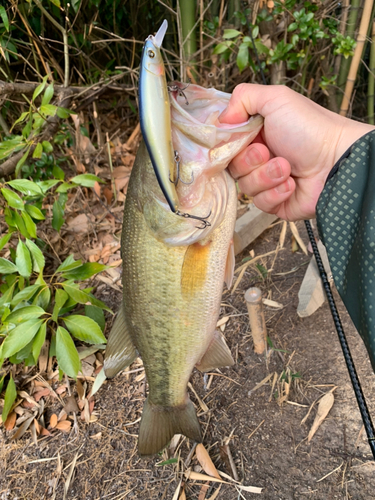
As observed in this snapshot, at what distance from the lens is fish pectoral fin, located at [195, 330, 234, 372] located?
1.53 m

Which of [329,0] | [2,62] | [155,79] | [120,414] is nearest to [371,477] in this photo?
[120,414]

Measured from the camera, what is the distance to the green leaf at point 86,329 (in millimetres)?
1894

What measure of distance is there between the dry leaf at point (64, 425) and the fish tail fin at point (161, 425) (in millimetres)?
909

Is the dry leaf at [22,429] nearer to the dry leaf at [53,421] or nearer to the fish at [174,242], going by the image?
the dry leaf at [53,421]

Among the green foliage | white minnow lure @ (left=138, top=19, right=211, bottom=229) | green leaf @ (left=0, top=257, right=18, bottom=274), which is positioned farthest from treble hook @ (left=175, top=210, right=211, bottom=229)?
green leaf @ (left=0, top=257, right=18, bottom=274)

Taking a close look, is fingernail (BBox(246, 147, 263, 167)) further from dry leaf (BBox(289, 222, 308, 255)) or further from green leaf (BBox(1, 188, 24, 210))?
dry leaf (BBox(289, 222, 308, 255))

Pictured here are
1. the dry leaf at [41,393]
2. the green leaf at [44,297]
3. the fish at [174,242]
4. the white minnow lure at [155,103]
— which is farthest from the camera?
the dry leaf at [41,393]

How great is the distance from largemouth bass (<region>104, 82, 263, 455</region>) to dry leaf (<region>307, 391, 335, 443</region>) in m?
0.80

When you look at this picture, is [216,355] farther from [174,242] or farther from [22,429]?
[22,429]

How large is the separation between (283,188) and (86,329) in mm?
1240

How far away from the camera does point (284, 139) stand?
1.33 m

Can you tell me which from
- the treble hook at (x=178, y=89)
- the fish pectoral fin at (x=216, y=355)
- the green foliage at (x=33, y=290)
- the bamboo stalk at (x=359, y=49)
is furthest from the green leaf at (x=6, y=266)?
the bamboo stalk at (x=359, y=49)

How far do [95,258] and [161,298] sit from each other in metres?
1.96

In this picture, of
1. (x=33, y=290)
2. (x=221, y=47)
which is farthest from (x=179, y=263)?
(x=221, y=47)
